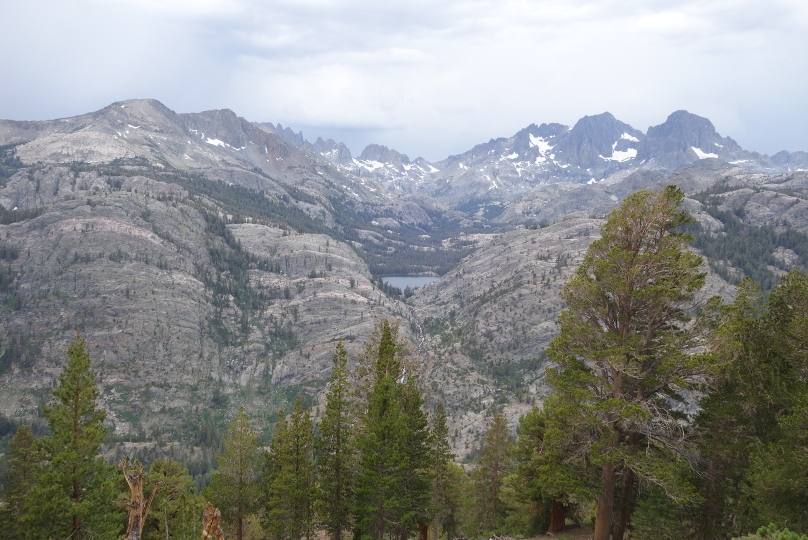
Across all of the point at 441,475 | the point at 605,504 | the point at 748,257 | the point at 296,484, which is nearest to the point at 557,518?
the point at 441,475

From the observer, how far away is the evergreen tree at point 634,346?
21.5m

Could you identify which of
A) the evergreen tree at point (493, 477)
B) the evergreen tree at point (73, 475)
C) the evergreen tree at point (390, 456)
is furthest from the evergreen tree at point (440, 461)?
the evergreen tree at point (73, 475)

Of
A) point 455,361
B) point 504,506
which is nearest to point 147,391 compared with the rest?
point 455,361

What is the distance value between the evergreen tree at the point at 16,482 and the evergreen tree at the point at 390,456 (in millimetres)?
24586

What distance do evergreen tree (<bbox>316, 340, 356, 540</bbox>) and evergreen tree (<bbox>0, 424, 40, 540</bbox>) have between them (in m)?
21.1

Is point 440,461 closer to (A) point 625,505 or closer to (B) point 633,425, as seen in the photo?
(A) point 625,505

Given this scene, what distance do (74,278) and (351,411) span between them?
591ft

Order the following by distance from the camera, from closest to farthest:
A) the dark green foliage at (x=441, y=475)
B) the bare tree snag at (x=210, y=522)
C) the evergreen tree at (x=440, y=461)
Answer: the bare tree snag at (x=210, y=522) < the evergreen tree at (x=440, y=461) < the dark green foliage at (x=441, y=475)

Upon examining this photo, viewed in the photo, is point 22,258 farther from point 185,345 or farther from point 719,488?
point 719,488

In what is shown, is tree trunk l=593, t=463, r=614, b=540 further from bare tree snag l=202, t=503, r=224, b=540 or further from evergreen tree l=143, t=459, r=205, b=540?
evergreen tree l=143, t=459, r=205, b=540

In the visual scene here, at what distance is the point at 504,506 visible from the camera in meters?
45.2

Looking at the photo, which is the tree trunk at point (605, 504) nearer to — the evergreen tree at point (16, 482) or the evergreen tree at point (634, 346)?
the evergreen tree at point (634, 346)

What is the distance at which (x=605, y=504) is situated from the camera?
23859 millimetres

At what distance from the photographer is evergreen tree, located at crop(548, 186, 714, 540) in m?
21.5
